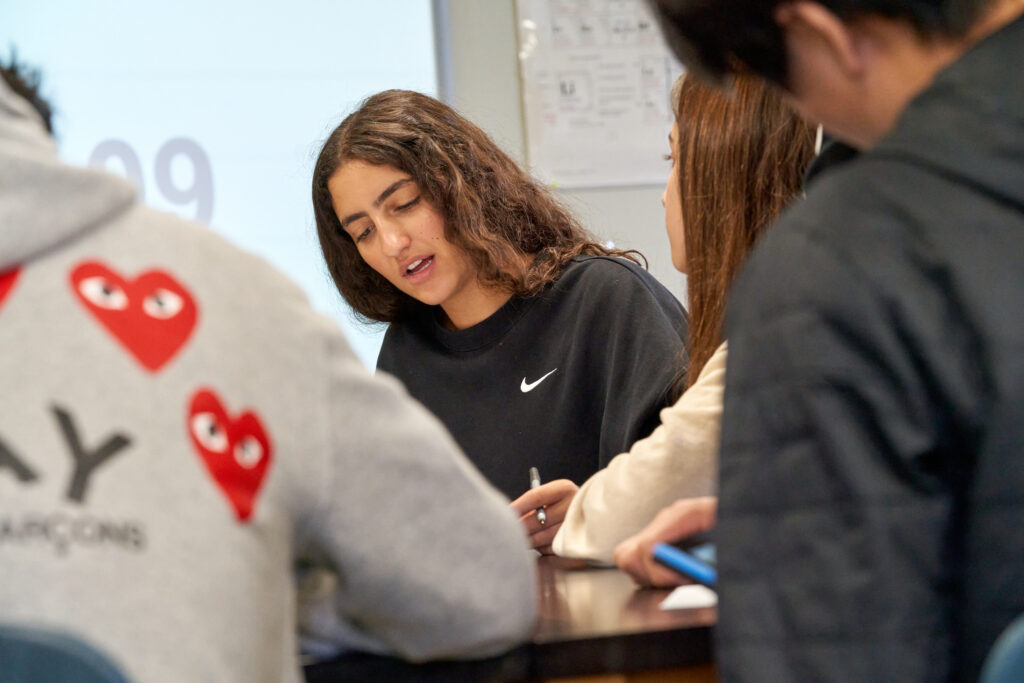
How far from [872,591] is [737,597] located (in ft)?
0.23

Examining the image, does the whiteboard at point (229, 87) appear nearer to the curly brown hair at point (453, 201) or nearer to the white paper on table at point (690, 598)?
the curly brown hair at point (453, 201)

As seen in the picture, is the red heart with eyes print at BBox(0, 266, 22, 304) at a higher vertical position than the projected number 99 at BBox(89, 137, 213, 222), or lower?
higher

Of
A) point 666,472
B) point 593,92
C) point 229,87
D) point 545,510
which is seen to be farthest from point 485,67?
point 666,472

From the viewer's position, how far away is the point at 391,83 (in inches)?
115

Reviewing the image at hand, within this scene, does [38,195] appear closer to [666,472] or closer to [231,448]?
[231,448]

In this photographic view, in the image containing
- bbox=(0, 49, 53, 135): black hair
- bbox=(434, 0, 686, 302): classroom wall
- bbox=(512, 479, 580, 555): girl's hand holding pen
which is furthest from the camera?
bbox=(434, 0, 686, 302): classroom wall

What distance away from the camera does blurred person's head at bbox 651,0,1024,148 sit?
59cm

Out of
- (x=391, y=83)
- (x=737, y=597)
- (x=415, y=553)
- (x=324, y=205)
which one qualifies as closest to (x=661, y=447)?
(x=415, y=553)

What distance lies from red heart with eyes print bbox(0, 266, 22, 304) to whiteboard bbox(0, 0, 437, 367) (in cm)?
196

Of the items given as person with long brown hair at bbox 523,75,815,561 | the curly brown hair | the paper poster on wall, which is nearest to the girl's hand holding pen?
person with long brown hair at bbox 523,75,815,561

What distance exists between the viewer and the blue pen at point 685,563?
841mm

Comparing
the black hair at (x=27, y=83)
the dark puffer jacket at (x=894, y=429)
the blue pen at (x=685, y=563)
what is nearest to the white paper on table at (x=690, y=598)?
the blue pen at (x=685, y=563)

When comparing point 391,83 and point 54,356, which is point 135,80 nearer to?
point 391,83

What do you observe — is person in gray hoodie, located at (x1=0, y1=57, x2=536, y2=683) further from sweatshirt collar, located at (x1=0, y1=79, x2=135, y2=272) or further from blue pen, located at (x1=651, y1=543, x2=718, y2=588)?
blue pen, located at (x1=651, y1=543, x2=718, y2=588)
